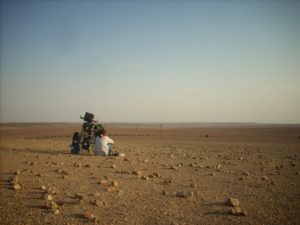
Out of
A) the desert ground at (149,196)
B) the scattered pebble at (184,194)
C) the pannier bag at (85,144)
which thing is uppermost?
the pannier bag at (85,144)

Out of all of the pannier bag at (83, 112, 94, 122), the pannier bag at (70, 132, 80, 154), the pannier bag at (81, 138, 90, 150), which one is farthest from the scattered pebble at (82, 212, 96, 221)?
the pannier bag at (83, 112, 94, 122)

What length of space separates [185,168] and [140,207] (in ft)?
21.7

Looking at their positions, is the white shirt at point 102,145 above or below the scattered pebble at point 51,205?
above

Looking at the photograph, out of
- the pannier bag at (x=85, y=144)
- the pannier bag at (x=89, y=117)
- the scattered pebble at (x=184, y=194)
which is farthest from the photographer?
the pannier bag at (x=89, y=117)

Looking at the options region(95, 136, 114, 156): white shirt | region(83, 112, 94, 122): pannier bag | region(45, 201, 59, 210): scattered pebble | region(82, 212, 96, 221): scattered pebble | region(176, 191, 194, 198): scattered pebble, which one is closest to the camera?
region(82, 212, 96, 221): scattered pebble

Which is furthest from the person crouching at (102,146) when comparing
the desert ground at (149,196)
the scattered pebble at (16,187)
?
the scattered pebble at (16,187)

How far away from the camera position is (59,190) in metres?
9.38

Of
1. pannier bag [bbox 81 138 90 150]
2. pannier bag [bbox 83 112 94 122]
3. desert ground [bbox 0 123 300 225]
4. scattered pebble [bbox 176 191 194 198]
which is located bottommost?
desert ground [bbox 0 123 300 225]

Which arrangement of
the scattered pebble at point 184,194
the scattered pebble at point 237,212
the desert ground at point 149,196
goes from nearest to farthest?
the desert ground at point 149,196
the scattered pebble at point 237,212
the scattered pebble at point 184,194

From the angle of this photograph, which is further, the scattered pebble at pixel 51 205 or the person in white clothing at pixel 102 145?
the person in white clothing at pixel 102 145

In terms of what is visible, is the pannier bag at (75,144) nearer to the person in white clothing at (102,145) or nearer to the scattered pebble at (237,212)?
the person in white clothing at (102,145)

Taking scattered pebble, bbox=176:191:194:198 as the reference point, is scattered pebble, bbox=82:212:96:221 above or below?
below

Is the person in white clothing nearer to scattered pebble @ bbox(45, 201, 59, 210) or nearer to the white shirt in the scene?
the white shirt

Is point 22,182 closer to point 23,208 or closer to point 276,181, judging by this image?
point 23,208
